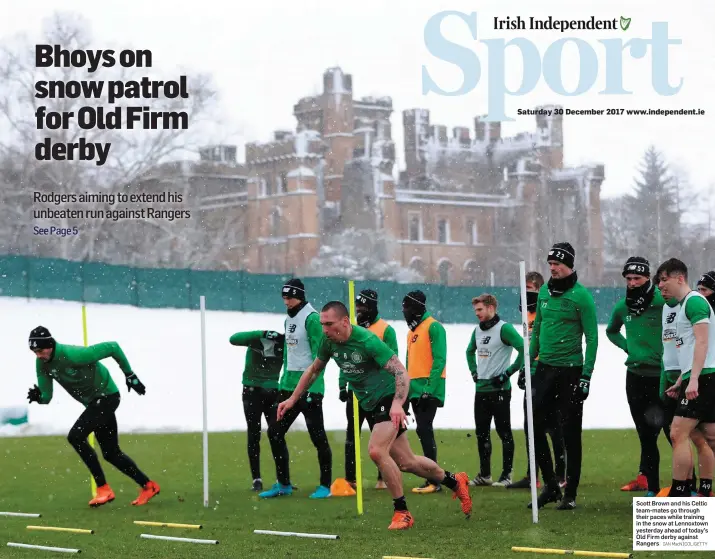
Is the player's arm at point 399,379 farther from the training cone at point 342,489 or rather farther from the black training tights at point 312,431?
the training cone at point 342,489

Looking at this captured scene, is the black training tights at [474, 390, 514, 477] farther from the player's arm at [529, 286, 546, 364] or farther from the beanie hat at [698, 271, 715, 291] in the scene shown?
the beanie hat at [698, 271, 715, 291]

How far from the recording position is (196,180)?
9562 centimetres

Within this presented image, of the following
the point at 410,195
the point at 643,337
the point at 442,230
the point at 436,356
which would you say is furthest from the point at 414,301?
the point at 410,195

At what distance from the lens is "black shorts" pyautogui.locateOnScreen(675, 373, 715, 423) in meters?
9.81

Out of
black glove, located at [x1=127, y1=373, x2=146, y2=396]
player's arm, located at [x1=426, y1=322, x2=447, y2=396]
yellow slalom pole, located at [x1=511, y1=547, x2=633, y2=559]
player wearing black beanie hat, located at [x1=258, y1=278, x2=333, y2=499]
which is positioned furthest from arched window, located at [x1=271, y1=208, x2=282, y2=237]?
yellow slalom pole, located at [x1=511, y1=547, x2=633, y2=559]

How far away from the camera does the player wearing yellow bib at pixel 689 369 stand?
968 centimetres

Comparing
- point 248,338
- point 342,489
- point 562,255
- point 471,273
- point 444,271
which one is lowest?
point 342,489

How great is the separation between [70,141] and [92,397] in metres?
69.8

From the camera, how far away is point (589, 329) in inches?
422

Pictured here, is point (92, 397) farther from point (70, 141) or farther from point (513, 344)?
point (70, 141)

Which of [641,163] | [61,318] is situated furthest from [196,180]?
[61,318]

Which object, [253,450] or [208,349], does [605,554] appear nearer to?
[253,450]

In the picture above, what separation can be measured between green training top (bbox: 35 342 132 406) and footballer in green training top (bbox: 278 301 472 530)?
260cm

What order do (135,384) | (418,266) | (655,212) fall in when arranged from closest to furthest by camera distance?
(135,384), (655,212), (418,266)
